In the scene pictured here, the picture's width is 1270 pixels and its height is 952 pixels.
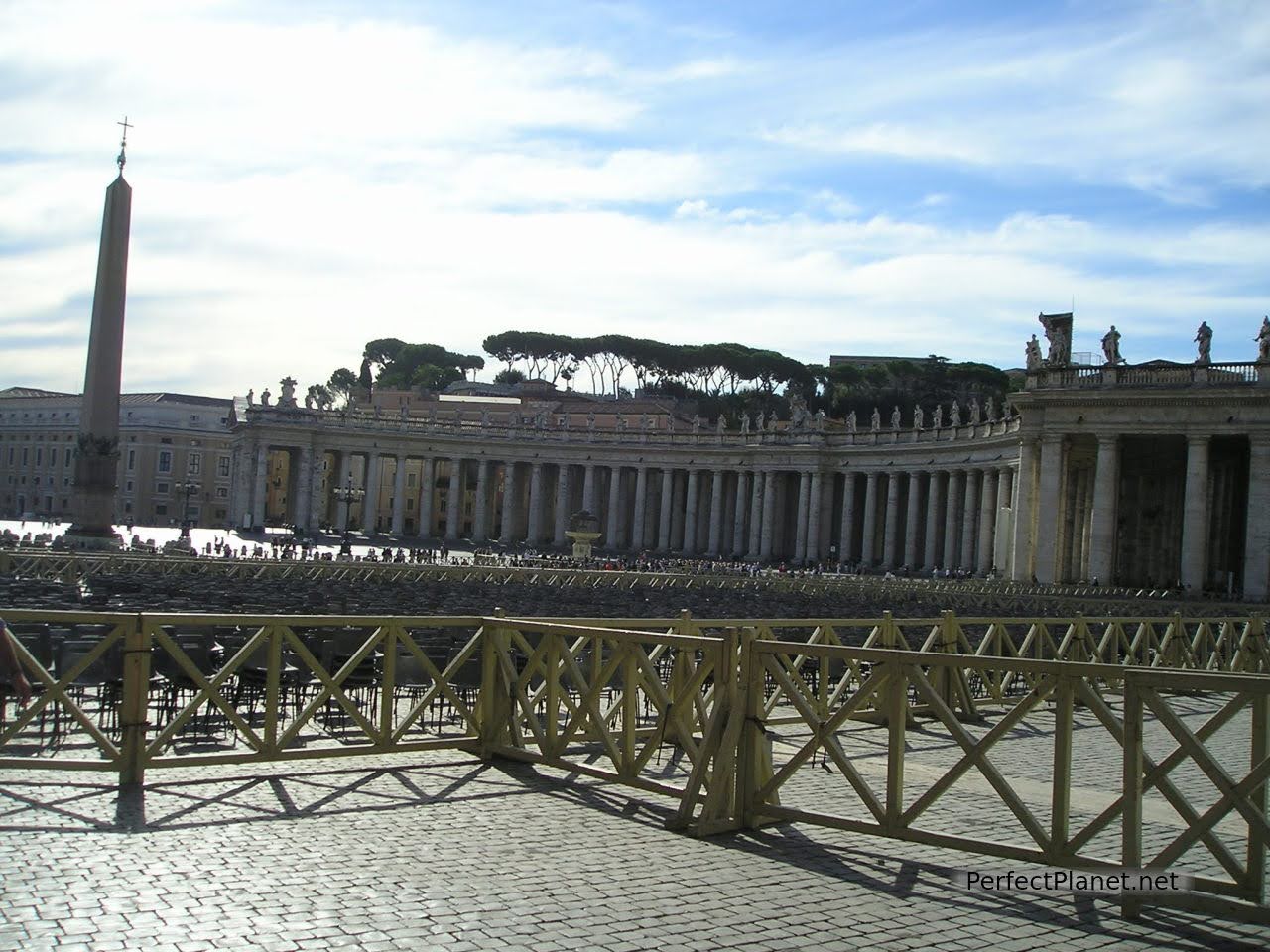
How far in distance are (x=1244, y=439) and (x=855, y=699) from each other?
50708 millimetres

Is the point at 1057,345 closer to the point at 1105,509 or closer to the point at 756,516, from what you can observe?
the point at 1105,509

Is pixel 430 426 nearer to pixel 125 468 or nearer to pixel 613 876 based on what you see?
pixel 125 468

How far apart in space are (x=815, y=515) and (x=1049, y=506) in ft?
112

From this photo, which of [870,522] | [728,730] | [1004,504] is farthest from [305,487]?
[728,730]

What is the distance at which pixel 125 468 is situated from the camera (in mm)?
137750

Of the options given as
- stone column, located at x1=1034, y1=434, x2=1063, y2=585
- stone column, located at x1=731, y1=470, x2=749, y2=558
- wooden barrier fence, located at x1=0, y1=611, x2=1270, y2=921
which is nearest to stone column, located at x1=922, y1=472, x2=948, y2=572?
stone column, located at x1=1034, y1=434, x2=1063, y2=585

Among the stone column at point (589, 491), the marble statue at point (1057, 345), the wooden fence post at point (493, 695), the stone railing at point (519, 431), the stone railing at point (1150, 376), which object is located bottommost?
the wooden fence post at point (493, 695)

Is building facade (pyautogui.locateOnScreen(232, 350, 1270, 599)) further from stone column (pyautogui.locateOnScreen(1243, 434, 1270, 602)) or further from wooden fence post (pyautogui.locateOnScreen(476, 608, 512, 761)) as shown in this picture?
wooden fence post (pyautogui.locateOnScreen(476, 608, 512, 761))

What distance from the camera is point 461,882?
9.05m

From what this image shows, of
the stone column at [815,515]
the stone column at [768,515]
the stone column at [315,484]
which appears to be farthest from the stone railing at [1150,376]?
the stone column at [315,484]

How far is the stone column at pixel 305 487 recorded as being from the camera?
97.1m

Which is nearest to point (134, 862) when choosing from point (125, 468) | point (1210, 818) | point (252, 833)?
point (252, 833)

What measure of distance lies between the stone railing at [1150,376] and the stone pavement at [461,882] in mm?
46418

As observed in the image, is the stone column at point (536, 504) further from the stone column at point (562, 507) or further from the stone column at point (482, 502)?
the stone column at point (482, 502)
